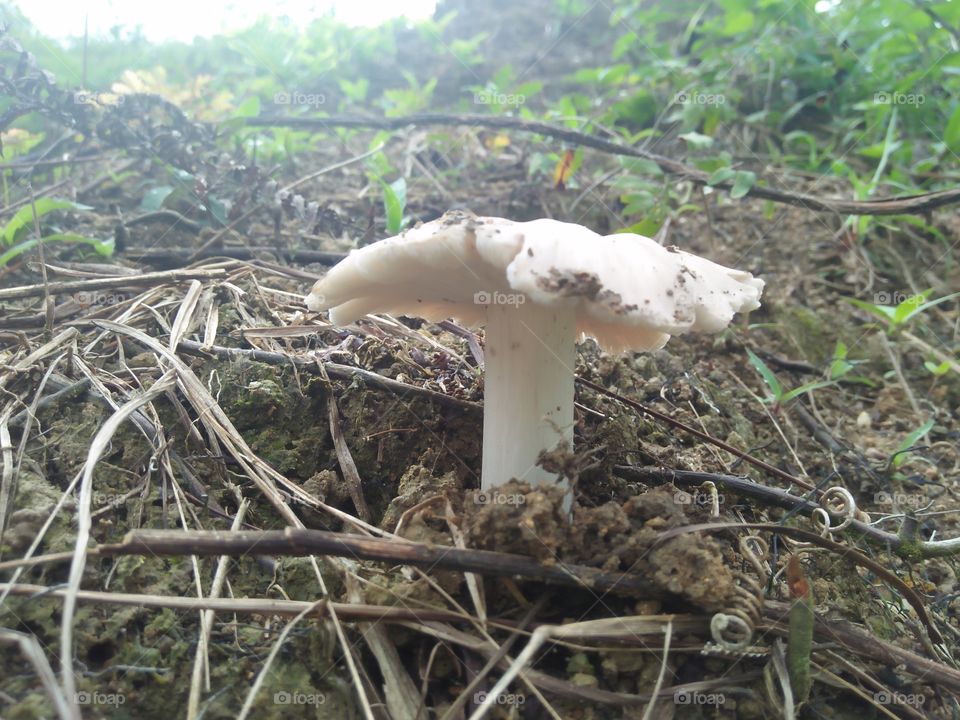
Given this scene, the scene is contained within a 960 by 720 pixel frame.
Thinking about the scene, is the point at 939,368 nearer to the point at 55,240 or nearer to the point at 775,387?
the point at 775,387

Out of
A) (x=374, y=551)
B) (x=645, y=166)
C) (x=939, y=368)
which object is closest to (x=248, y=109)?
(x=645, y=166)

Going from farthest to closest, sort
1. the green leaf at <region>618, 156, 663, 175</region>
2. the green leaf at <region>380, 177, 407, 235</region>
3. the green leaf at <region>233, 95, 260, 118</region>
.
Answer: the green leaf at <region>233, 95, 260, 118</region>
the green leaf at <region>618, 156, 663, 175</region>
the green leaf at <region>380, 177, 407, 235</region>

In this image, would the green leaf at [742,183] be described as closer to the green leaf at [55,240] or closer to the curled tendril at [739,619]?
the curled tendril at [739,619]

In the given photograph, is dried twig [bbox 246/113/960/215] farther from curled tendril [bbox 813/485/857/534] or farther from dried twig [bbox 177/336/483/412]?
dried twig [bbox 177/336/483/412]

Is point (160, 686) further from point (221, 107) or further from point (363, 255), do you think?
point (221, 107)

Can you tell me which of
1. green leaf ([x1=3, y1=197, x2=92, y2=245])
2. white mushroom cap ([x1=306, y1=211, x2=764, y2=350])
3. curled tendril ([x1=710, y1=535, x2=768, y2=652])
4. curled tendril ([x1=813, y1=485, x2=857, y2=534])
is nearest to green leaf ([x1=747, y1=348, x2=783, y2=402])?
curled tendril ([x1=813, y1=485, x2=857, y2=534])

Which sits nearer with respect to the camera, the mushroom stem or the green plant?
the mushroom stem

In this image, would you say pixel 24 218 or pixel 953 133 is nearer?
pixel 24 218

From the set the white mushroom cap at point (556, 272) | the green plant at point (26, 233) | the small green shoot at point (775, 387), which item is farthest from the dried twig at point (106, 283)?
the small green shoot at point (775, 387)
